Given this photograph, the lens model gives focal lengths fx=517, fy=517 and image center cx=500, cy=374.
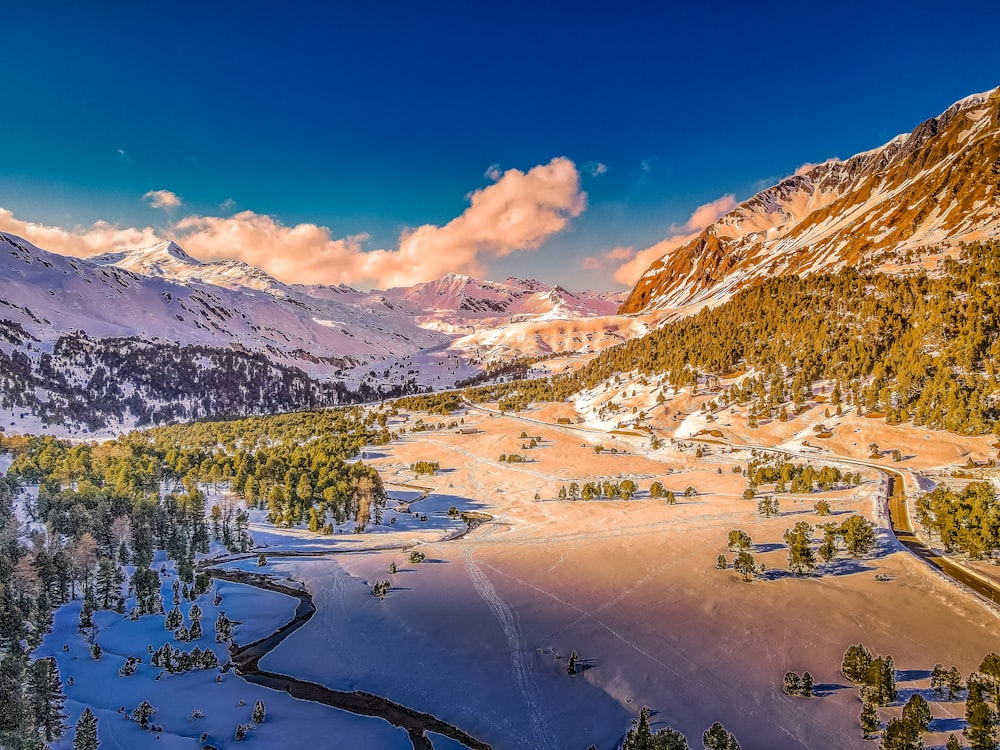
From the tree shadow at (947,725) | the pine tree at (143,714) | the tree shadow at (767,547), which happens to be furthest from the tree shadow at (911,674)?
the pine tree at (143,714)

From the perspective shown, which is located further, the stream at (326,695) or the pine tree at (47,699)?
the stream at (326,695)

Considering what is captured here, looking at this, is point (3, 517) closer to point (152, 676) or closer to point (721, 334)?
point (152, 676)

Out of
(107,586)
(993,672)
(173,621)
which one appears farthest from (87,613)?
(993,672)

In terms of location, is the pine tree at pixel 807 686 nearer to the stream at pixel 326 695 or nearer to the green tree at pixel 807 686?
the green tree at pixel 807 686

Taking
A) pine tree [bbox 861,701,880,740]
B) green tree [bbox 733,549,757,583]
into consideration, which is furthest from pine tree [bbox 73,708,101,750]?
green tree [bbox 733,549,757,583]

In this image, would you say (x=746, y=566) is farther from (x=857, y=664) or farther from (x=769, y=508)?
(x=769, y=508)

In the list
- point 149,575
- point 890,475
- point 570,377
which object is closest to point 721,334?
point 570,377
